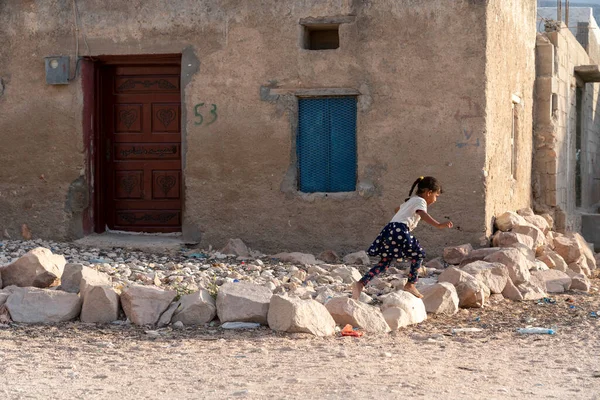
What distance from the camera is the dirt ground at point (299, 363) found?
13.3ft

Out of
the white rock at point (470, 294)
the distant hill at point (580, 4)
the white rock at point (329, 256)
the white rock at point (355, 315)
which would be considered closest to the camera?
the white rock at point (355, 315)

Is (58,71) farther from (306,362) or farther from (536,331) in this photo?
(536,331)

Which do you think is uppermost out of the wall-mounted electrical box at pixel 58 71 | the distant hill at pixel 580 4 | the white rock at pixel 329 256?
the distant hill at pixel 580 4

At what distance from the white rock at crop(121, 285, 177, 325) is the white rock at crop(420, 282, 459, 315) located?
1870 mm

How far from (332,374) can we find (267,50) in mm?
4992

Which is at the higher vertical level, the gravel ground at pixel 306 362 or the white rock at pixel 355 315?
the white rock at pixel 355 315

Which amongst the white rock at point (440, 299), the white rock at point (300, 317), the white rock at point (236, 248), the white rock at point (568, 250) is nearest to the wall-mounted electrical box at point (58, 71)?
the white rock at point (236, 248)

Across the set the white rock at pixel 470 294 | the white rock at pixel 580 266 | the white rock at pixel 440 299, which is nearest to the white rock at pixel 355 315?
the white rock at pixel 440 299

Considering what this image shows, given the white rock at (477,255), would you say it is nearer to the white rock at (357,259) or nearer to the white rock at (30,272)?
the white rock at (357,259)

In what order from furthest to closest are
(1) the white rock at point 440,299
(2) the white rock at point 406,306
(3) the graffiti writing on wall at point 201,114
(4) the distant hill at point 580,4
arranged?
(4) the distant hill at point 580,4
(3) the graffiti writing on wall at point 201,114
(1) the white rock at point 440,299
(2) the white rock at point 406,306

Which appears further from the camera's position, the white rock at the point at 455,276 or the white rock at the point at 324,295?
the white rock at the point at 455,276

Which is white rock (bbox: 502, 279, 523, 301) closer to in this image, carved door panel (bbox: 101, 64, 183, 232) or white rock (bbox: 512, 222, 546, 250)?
white rock (bbox: 512, 222, 546, 250)

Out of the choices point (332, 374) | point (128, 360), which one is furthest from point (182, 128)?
point (332, 374)

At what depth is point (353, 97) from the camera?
8719 mm
